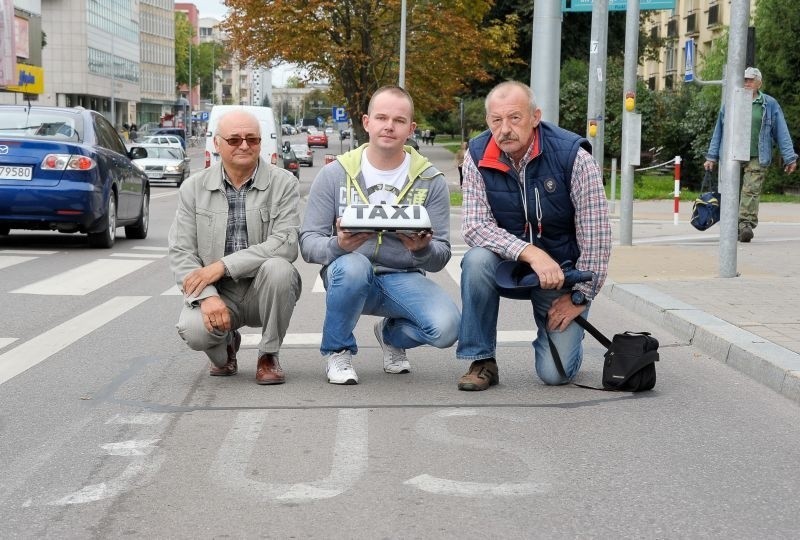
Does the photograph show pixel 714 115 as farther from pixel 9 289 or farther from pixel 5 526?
pixel 5 526

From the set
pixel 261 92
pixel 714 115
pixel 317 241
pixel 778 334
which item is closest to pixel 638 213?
pixel 714 115

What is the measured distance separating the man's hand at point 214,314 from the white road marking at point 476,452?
1233 mm

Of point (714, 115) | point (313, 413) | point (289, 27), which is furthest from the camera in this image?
point (289, 27)

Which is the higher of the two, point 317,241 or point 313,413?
point 317,241

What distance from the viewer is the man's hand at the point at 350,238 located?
250 inches

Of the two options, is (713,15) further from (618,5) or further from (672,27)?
(618,5)

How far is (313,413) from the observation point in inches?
230

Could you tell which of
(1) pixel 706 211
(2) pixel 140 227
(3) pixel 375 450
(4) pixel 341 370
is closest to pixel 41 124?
(2) pixel 140 227

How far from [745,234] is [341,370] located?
9.78 meters

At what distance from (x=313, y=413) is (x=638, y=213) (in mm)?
18011

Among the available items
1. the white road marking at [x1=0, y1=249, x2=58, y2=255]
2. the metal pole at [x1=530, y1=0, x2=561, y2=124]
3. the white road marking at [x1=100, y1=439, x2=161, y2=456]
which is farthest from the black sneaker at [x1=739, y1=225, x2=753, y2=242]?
the white road marking at [x1=100, y1=439, x2=161, y2=456]

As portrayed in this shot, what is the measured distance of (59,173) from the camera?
1404 cm

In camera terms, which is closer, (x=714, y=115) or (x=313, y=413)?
(x=313, y=413)

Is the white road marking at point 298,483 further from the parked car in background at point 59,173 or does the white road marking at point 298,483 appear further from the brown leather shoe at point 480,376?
the parked car in background at point 59,173
